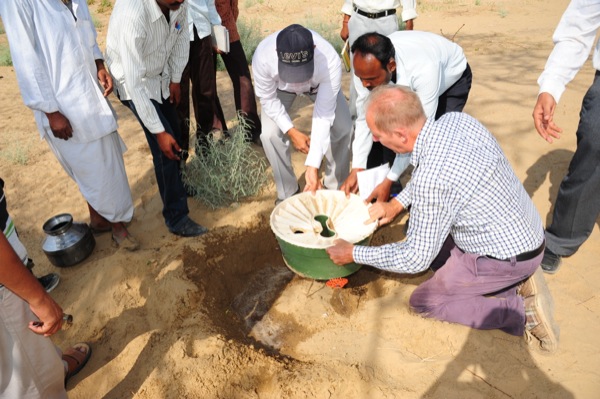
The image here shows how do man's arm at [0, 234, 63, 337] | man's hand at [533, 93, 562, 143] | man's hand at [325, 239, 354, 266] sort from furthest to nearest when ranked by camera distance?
man's hand at [533, 93, 562, 143] → man's hand at [325, 239, 354, 266] → man's arm at [0, 234, 63, 337]

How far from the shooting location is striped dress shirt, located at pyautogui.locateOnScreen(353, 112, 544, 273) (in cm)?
193

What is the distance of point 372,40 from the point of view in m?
2.52

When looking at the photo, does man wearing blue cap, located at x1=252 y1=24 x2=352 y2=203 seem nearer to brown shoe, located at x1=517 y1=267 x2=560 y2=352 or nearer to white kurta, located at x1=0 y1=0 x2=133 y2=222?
white kurta, located at x1=0 y1=0 x2=133 y2=222

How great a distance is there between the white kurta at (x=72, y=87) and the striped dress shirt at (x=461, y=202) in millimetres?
1868

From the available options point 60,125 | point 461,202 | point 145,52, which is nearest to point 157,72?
point 145,52

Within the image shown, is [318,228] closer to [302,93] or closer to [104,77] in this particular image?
[302,93]

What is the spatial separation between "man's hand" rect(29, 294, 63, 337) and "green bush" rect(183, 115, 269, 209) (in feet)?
6.35

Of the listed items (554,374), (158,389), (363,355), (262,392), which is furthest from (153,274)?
(554,374)

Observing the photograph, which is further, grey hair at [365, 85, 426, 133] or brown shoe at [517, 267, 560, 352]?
brown shoe at [517, 267, 560, 352]

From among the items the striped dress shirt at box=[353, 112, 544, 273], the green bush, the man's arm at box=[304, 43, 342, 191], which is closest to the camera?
the striped dress shirt at box=[353, 112, 544, 273]

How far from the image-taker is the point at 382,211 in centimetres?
256

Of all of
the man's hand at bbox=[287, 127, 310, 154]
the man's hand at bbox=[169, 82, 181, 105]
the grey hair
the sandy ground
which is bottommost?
the sandy ground

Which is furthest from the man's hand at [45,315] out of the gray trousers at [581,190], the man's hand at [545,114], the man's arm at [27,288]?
the gray trousers at [581,190]

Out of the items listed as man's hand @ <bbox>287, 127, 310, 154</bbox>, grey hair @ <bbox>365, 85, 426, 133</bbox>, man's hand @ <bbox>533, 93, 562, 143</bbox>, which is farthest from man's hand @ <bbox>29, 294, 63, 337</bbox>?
man's hand @ <bbox>533, 93, 562, 143</bbox>
